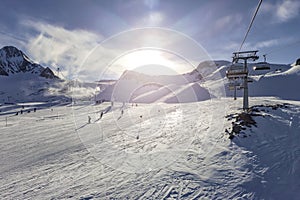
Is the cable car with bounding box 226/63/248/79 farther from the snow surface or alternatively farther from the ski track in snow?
the ski track in snow

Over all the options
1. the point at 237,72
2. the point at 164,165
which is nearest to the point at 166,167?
the point at 164,165

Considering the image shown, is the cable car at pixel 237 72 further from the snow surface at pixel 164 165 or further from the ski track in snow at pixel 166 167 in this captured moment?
the ski track in snow at pixel 166 167

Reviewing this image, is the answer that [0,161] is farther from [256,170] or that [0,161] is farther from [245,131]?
[245,131]

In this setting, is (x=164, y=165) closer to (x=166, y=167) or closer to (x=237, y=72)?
(x=166, y=167)

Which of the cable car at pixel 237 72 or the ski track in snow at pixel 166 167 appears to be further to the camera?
the cable car at pixel 237 72

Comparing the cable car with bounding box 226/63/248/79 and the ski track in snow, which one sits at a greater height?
the cable car with bounding box 226/63/248/79

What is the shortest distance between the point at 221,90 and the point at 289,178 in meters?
59.2

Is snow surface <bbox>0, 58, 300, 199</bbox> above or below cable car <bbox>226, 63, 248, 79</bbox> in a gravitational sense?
below

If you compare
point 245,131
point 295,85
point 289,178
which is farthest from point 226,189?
point 295,85

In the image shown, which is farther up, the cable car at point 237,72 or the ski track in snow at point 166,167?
the cable car at point 237,72

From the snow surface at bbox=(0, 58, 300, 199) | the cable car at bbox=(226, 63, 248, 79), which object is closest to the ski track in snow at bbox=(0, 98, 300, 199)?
the snow surface at bbox=(0, 58, 300, 199)

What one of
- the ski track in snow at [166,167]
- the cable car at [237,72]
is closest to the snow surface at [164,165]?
the ski track in snow at [166,167]

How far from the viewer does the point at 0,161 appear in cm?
1005

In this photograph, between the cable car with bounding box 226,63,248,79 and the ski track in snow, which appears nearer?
the ski track in snow
